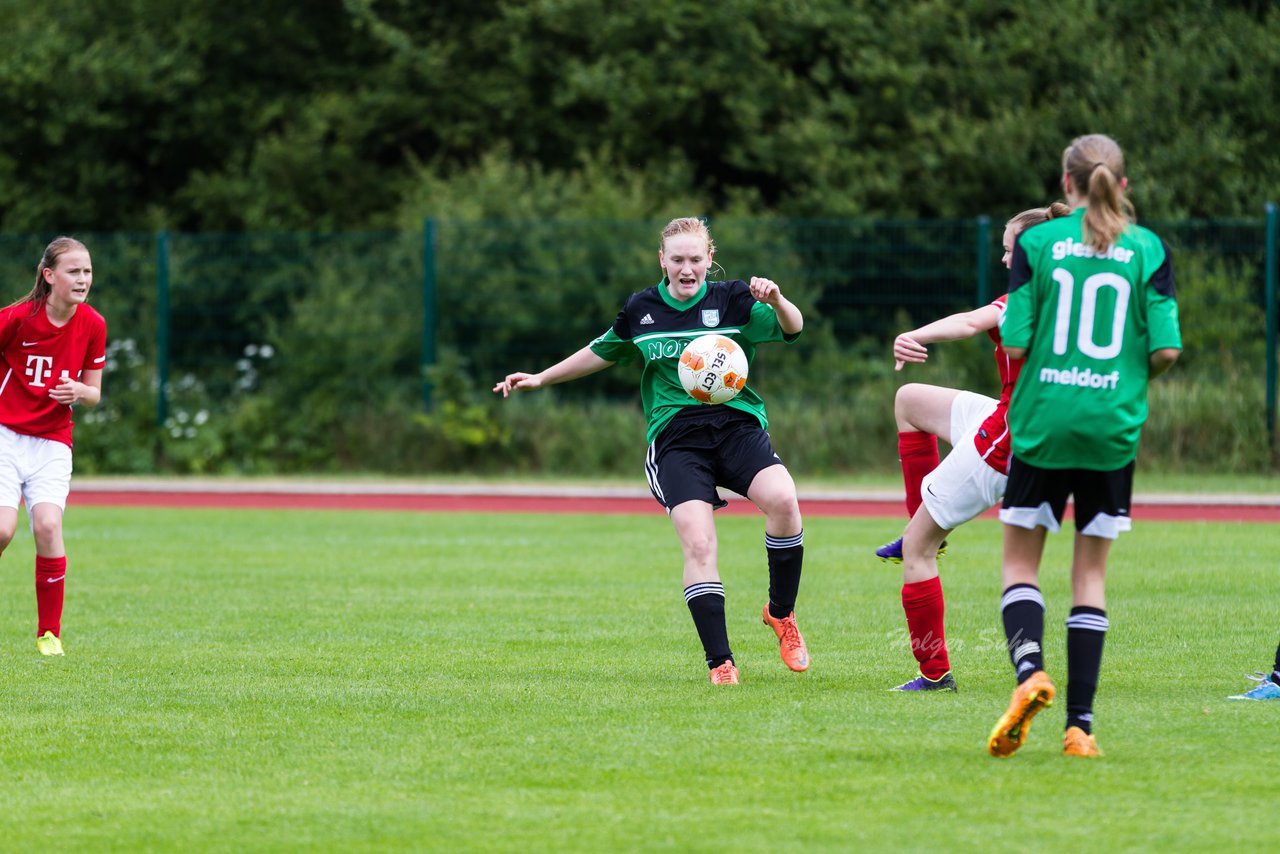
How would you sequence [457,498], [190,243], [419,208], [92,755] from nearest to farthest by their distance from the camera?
[92,755] < [457,498] < [190,243] < [419,208]

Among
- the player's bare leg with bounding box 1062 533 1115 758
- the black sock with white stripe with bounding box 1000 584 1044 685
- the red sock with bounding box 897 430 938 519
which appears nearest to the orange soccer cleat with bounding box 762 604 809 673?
the red sock with bounding box 897 430 938 519

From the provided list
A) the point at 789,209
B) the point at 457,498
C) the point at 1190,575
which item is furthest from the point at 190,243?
the point at 1190,575

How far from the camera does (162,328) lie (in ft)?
Result: 71.6

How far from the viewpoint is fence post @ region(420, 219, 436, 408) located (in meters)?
21.2

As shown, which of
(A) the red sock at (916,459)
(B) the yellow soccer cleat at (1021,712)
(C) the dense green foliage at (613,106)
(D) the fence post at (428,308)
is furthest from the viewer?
(C) the dense green foliage at (613,106)

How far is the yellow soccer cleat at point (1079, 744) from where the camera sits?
5.43m

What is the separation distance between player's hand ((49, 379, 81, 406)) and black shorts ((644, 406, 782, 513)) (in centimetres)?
267

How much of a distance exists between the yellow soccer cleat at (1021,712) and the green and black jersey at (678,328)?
2364mm

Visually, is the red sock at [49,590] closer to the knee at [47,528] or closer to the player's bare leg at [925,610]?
the knee at [47,528]

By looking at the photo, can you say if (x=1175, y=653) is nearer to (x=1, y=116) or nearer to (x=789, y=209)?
(x=789, y=209)

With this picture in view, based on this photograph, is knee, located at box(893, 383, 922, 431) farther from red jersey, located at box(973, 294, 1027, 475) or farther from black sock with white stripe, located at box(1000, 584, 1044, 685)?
black sock with white stripe, located at box(1000, 584, 1044, 685)

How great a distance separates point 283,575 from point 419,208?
43.7 ft

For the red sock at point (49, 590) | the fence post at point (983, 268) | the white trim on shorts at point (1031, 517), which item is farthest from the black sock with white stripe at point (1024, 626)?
the fence post at point (983, 268)

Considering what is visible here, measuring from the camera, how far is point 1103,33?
953 inches
